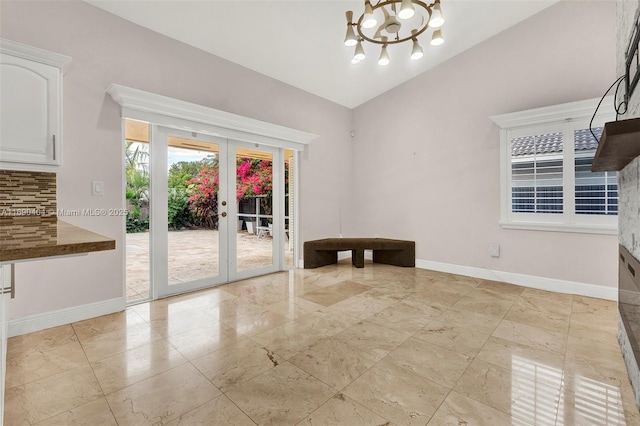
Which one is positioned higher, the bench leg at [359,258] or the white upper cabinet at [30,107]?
the white upper cabinet at [30,107]

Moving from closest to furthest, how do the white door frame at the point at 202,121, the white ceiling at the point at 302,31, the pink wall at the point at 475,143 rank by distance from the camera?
the white door frame at the point at 202,121 → the white ceiling at the point at 302,31 → the pink wall at the point at 475,143

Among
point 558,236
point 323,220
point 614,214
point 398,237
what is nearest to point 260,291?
point 323,220

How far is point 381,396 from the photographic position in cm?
169

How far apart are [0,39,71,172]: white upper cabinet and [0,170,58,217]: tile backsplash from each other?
0.37 meters

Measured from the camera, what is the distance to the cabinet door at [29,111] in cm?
209

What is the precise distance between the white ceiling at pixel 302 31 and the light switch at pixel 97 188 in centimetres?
167

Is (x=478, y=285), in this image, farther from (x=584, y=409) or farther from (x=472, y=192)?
(x=584, y=409)

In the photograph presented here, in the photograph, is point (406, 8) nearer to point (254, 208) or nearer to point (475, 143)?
point (475, 143)

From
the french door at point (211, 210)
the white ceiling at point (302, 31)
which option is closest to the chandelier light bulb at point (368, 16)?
the white ceiling at point (302, 31)

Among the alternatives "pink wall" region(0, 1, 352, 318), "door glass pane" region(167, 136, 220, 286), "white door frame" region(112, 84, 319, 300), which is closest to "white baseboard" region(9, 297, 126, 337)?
"pink wall" region(0, 1, 352, 318)

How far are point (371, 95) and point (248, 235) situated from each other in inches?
127

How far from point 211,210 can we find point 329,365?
2559 mm

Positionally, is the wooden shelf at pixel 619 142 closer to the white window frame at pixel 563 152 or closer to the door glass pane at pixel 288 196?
the white window frame at pixel 563 152

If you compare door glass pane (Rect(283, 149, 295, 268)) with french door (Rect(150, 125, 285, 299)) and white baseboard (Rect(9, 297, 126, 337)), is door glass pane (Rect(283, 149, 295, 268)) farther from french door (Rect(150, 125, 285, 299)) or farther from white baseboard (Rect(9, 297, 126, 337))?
white baseboard (Rect(9, 297, 126, 337))
